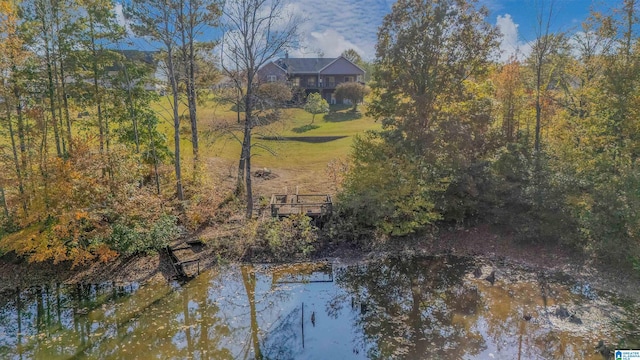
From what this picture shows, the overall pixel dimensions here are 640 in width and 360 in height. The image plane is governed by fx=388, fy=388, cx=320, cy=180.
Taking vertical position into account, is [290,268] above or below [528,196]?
below

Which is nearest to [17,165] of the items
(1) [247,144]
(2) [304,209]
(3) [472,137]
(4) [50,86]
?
(4) [50,86]

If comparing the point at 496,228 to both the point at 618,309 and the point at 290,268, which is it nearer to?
the point at 618,309

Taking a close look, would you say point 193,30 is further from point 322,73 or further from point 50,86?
point 322,73

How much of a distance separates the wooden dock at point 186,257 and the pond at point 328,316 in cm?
56

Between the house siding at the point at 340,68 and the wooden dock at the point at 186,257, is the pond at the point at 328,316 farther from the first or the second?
the house siding at the point at 340,68

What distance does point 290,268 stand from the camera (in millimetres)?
15031

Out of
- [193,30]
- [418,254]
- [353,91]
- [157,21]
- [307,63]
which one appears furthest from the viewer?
[307,63]

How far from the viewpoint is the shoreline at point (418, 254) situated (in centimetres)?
1366

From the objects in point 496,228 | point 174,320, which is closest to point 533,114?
point 496,228

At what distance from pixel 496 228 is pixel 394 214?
4.91m

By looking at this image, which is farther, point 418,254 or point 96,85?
point 96,85

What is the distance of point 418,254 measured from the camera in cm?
1591

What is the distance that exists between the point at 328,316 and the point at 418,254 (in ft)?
18.4

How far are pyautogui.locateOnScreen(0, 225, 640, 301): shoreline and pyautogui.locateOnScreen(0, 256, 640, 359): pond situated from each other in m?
0.57
